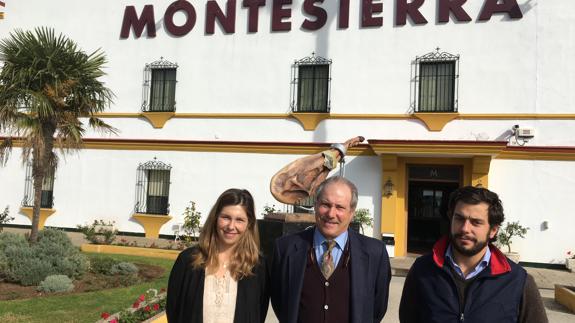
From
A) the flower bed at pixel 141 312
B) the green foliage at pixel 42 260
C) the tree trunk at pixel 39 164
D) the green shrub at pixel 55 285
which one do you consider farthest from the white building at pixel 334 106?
the flower bed at pixel 141 312

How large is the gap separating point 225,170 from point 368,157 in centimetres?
474

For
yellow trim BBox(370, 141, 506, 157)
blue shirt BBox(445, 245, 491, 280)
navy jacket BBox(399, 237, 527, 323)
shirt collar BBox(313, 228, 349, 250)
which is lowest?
navy jacket BBox(399, 237, 527, 323)

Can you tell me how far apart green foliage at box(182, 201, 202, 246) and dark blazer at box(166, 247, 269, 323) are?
11.9 metres

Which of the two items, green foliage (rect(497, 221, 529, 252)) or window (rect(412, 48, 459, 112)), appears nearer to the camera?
green foliage (rect(497, 221, 529, 252))

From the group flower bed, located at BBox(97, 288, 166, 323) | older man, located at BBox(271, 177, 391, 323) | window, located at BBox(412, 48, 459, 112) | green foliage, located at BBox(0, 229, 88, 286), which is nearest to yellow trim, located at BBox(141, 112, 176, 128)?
green foliage, located at BBox(0, 229, 88, 286)

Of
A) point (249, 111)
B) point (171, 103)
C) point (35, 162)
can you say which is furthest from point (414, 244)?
point (35, 162)

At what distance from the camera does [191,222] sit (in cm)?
1503

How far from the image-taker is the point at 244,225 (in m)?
3.17

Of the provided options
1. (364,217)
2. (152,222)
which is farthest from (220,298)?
(152,222)

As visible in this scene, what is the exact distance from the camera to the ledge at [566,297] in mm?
8211

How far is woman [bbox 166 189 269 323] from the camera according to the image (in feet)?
10.2

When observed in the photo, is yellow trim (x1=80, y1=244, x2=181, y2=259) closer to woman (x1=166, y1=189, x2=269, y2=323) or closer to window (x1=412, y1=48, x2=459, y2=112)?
window (x1=412, y1=48, x2=459, y2=112)

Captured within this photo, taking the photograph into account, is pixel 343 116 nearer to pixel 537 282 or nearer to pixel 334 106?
pixel 334 106

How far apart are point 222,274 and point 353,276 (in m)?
0.88
